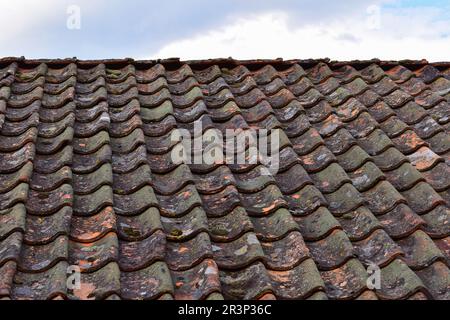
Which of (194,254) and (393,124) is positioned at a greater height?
(393,124)

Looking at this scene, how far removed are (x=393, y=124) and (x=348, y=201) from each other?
4.64 feet

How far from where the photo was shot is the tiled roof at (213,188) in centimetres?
314

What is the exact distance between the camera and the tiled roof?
3.14 m

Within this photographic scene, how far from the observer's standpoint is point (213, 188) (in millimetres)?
3949

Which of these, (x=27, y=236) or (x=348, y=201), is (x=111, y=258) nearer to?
(x=27, y=236)

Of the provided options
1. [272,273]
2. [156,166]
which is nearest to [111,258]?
[272,273]

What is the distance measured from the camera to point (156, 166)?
4160mm
